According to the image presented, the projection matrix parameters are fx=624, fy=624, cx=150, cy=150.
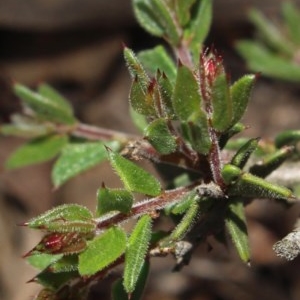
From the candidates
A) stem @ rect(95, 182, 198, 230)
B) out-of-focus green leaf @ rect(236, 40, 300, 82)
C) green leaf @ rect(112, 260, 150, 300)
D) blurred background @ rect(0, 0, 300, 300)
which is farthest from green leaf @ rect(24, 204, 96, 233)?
blurred background @ rect(0, 0, 300, 300)

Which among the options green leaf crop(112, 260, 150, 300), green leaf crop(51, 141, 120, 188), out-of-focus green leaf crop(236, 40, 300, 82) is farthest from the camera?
out-of-focus green leaf crop(236, 40, 300, 82)

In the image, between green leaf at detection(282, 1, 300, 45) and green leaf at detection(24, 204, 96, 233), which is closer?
green leaf at detection(24, 204, 96, 233)

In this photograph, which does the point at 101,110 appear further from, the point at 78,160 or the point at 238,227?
the point at 238,227

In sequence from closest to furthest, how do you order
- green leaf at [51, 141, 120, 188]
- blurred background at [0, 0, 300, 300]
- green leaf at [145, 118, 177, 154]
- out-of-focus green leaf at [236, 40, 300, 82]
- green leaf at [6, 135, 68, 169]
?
green leaf at [145, 118, 177, 154] < green leaf at [51, 141, 120, 188] < green leaf at [6, 135, 68, 169] < out-of-focus green leaf at [236, 40, 300, 82] < blurred background at [0, 0, 300, 300]

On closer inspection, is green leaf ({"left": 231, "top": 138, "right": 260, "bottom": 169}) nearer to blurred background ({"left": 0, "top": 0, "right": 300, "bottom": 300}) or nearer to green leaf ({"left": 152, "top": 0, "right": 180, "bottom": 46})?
green leaf ({"left": 152, "top": 0, "right": 180, "bottom": 46})

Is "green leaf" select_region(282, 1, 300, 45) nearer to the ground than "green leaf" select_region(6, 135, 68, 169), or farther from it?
nearer to the ground

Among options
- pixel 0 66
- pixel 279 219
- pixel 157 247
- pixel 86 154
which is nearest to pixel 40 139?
pixel 86 154

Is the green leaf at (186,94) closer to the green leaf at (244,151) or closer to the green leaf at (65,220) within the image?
the green leaf at (244,151)

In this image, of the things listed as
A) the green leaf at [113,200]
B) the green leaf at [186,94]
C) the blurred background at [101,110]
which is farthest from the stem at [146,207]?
the blurred background at [101,110]
